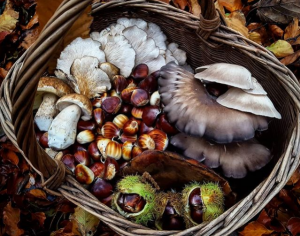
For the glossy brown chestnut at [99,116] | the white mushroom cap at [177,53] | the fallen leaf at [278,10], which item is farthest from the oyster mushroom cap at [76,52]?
the fallen leaf at [278,10]

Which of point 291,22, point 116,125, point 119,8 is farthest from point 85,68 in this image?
point 291,22

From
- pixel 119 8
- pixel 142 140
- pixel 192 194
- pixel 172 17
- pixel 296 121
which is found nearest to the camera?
pixel 192 194

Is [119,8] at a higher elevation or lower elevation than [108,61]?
higher

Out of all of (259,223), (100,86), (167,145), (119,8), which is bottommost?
(259,223)

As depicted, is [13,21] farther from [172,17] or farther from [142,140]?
[142,140]

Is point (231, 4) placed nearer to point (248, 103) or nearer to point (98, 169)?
point (248, 103)

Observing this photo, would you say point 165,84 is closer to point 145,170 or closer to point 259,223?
point 145,170

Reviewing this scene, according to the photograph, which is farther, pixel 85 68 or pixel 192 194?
pixel 85 68

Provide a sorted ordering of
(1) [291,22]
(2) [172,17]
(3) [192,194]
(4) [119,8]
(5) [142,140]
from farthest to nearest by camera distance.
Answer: (1) [291,22], (4) [119,8], (2) [172,17], (5) [142,140], (3) [192,194]
